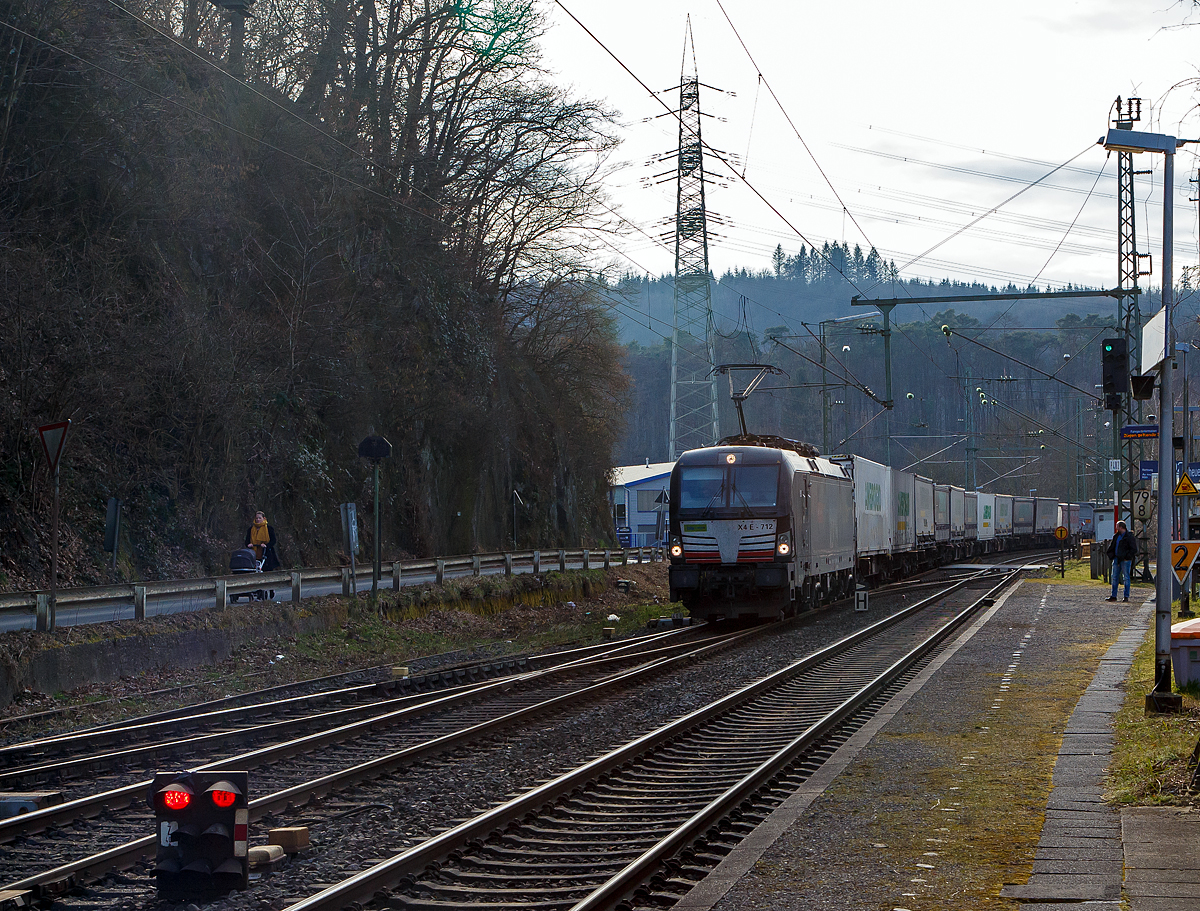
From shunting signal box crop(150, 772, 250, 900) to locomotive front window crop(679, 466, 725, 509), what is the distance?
17573 mm

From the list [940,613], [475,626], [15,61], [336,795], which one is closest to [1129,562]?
[940,613]

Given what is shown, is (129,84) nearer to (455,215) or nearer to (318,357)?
(318,357)

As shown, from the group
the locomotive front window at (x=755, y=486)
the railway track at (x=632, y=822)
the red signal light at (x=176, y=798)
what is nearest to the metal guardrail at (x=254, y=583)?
the locomotive front window at (x=755, y=486)

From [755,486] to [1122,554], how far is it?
29.6ft

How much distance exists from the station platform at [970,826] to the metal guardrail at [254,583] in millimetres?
9884

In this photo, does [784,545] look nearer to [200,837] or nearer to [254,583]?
[254,583]

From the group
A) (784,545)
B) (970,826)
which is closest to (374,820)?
(970,826)

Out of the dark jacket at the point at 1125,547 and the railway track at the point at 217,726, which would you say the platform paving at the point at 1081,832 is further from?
the dark jacket at the point at 1125,547

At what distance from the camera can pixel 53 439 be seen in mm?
14555

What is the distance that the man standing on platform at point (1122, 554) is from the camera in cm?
2625

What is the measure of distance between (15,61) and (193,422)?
286 inches

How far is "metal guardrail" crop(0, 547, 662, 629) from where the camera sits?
14570 mm

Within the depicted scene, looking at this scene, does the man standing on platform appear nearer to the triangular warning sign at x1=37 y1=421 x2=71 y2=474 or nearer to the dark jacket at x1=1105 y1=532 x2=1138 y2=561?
the dark jacket at x1=1105 y1=532 x2=1138 y2=561

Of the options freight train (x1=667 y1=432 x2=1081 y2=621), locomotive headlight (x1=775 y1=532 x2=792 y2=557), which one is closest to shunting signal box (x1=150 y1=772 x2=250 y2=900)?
freight train (x1=667 y1=432 x2=1081 y2=621)
